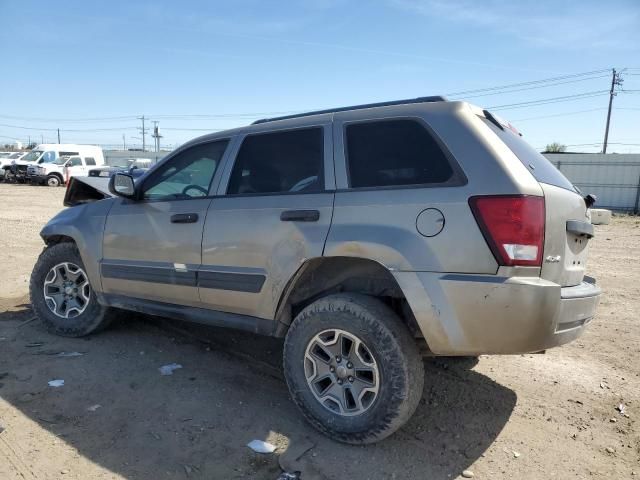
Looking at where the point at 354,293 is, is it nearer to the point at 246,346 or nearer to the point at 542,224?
the point at 542,224

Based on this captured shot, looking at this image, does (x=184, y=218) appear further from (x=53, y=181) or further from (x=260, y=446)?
(x=53, y=181)

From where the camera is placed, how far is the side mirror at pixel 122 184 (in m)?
4.10

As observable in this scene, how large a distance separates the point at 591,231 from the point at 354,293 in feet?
5.09

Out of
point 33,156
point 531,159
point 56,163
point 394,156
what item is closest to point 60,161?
point 56,163

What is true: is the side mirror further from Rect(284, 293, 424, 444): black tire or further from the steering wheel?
Rect(284, 293, 424, 444): black tire

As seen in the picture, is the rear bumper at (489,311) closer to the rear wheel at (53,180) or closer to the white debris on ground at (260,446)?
the white debris on ground at (260,446)

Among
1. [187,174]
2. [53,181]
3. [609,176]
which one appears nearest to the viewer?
[187,174]

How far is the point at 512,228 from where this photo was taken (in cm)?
259

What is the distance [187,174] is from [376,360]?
220cm

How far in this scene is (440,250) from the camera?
2709mm

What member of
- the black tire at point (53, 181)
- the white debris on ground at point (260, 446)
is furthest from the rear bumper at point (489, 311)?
the black tire at point (53, 181)

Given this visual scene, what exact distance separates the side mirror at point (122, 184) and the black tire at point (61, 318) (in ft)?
3.33

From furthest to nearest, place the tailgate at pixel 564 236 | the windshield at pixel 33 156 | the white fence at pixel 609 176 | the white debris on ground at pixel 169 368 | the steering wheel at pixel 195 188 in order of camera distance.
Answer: the windshield at pixel 33 156, the white fence at pixel 609 176, the white debris on ground at pixel 169 368, the steering wheel at pixel 195 188, the tailgate at pixel 564 236

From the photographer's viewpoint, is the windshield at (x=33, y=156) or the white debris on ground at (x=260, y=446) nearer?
the white debris on ground at (x=260, y=446)
